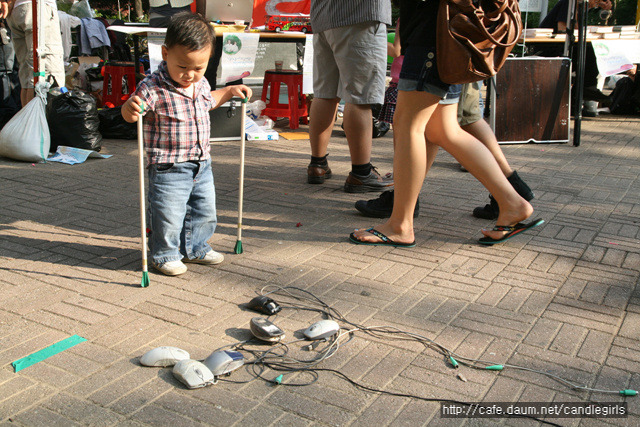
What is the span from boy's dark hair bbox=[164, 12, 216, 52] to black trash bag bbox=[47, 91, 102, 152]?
11.7ft

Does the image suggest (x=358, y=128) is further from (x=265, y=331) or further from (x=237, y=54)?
(x=237, y=54)

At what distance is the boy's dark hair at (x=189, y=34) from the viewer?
122 inches

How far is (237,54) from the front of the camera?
7.29 m

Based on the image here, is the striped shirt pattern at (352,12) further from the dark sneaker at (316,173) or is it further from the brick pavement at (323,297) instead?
the brick pavement at (323,297)

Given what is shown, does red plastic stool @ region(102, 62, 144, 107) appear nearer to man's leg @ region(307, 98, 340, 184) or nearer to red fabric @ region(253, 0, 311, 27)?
red fabric @ region(253, 0, 311, 27)

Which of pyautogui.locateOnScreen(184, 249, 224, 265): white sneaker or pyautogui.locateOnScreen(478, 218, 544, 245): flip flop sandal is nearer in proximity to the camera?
pyautogui.locateOnScreen(184, 249, 224, 265): white sneaker

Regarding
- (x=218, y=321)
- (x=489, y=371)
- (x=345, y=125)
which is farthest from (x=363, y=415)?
(x=345, y=125)

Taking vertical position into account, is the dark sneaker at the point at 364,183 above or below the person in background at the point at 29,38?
below

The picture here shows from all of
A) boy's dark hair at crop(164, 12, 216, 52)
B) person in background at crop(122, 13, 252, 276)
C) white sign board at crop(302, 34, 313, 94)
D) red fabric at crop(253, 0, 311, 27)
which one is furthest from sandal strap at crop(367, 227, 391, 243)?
red fabric at crop(253, 0, 311, 27)

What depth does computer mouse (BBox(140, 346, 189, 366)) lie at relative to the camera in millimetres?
2416

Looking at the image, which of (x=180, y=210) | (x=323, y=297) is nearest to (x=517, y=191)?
(x=323, y=297)

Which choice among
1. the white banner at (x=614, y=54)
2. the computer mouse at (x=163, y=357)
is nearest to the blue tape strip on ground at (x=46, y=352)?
the computer mouse at (x=163, y=357)

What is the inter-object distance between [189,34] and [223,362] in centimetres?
163

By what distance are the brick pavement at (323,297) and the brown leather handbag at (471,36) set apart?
3.54 ft
